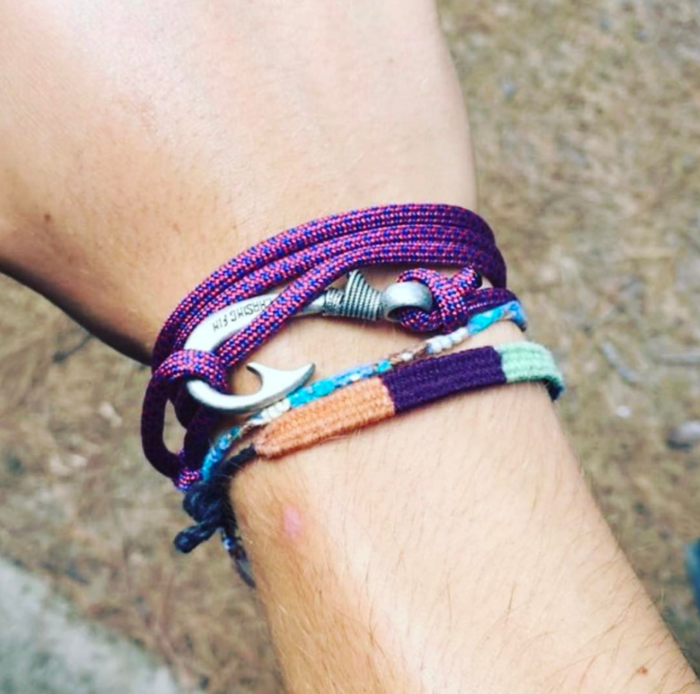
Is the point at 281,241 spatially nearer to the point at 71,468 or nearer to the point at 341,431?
the point at 341,431

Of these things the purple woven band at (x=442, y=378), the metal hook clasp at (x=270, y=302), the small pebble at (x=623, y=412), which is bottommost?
the small pebble at (x=623, y=412)

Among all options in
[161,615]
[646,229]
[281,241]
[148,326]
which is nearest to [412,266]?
[281,241]

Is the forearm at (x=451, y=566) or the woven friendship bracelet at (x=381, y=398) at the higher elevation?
the woven friendship bracelet at (x=381, y=398)

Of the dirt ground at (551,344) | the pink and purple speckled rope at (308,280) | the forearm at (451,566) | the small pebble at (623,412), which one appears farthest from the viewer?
the small pebble at (623,412)

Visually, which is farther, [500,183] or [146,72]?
[500,183]

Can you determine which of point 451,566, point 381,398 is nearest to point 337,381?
point 381,398

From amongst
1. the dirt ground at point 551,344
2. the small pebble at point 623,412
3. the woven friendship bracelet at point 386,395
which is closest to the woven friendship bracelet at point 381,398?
the woven friendship bracelet at point 386,395

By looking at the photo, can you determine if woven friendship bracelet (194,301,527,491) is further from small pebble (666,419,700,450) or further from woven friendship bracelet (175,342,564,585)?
small pebble (666,419,700,450)

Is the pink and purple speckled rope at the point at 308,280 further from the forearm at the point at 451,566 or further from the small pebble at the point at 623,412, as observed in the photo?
the small pebble at the point at 623,412

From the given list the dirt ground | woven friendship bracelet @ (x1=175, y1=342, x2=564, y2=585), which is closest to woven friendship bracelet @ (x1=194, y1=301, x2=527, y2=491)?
woven friendship bracelet @ (x1=175, y1=342, x2=564, y2=585)
